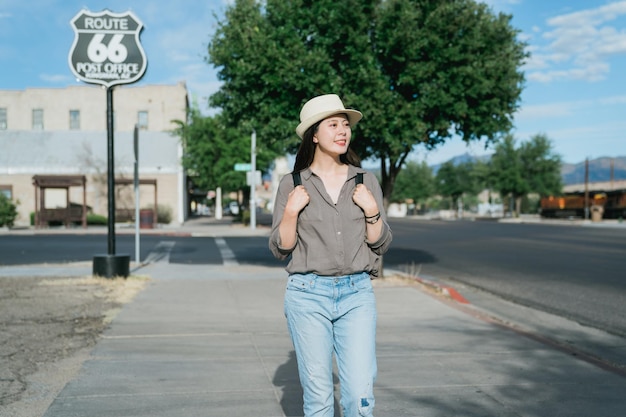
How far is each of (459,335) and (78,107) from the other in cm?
5854

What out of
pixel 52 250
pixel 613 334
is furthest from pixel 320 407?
pixel 52 250

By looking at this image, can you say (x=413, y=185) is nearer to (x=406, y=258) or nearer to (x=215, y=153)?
(x=215, y=153)

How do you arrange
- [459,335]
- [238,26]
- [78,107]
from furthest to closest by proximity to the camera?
1. [78,107]
2. [238,26]
3. [459,335]

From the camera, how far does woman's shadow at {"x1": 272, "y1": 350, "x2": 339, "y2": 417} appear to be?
4.60 m

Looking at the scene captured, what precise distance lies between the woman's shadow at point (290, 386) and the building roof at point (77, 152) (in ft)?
120

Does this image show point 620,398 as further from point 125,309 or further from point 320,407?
point 125,309

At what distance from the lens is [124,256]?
39.2ft

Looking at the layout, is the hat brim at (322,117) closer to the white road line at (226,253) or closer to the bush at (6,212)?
the white road line at (226,253)

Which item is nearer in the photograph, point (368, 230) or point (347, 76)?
point (368, 230)

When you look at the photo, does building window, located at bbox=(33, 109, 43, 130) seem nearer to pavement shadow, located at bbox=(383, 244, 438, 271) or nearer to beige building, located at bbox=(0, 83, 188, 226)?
beige building, located at bbox=(0, 83, 188, 226)

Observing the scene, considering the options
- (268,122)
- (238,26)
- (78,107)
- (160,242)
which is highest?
(78,107)

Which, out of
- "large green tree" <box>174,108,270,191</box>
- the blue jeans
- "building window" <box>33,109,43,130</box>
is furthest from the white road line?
"building window" <box>33,109,43,130</box>

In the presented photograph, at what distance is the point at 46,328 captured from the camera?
24.4 ft

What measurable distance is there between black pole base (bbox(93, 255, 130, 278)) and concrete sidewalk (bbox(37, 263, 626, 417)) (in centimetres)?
292
